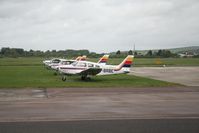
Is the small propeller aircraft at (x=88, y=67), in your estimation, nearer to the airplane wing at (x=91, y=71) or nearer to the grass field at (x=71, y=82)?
the airplane wing at (x=91, y=71)

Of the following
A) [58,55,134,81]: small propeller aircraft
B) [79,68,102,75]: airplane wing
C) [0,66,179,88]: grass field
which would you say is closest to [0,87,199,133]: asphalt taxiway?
[0,66,179,88]: grass field

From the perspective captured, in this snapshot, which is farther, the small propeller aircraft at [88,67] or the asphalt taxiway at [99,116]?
the small propeller aircraft at [88,67]

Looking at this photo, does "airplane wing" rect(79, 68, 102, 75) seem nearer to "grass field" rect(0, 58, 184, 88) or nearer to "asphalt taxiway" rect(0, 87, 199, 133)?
"grass field" rect(0, 58, 184, 88)

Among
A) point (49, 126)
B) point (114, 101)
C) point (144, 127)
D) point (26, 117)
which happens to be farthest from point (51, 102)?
point (144, 127)

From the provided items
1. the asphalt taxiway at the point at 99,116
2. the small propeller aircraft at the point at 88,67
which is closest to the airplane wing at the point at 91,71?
the small propeller aircraft at the point at 88,67

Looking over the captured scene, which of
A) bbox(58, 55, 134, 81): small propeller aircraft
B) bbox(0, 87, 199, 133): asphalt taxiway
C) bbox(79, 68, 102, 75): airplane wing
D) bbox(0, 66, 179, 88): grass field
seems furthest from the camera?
bbox(58, 55, 134, 81): small propeller aircraft

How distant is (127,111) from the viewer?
12.5 m

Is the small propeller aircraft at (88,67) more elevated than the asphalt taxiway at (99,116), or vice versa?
the small propeller aircraft at (88,67)

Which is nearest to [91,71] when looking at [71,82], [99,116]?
[71,82]

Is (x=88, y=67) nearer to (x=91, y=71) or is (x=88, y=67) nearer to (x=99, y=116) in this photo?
(x=91, y=71)

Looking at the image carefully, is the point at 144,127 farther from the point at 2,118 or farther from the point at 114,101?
the point at 114,101

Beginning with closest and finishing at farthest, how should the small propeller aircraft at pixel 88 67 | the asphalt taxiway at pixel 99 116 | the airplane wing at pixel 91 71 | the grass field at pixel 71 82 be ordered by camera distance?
the asphalt taxiway at pixel 99 116
the grass field at pixel 71 82
the airplane wing at pixel 91 71
the small propeller aircraft at pixel 88 67

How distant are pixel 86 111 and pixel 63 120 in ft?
→ 6.54

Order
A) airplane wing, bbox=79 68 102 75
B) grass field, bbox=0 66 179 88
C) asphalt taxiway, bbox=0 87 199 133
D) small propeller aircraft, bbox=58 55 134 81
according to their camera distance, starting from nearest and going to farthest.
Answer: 1. asphalt taxiway, bbox=0 87 199 133
2. grass field, bbox=0 66 179 88
3. airplane wing, bbox=79 68 102 75
4. small propeller aircraft, bbox=58 55 134 81
